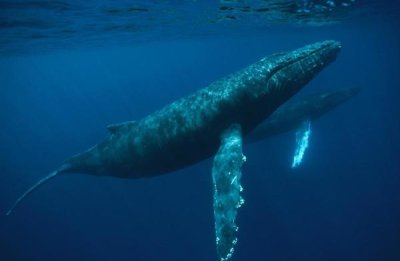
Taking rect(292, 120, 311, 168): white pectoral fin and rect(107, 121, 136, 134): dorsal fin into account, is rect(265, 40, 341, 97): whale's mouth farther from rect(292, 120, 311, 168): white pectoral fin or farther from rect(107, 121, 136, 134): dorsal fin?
rect(292, 120, 311, 168): white pectoral fin

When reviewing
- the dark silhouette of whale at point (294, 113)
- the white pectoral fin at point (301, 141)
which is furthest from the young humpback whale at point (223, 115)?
the dark silhouette of whale at point (294, 113)

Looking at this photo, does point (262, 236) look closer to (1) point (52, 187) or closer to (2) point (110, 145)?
(2) point (110, 145)

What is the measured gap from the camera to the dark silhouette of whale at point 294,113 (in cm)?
1925

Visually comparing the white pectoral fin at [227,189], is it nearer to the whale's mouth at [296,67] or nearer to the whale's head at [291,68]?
the whale's head at [291,68]

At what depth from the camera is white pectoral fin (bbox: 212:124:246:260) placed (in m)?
7.52

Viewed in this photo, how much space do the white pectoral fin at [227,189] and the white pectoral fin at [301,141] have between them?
7034 millimetres

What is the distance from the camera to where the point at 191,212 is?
989 inches

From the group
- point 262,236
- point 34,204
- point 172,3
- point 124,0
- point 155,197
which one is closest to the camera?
point 124,0

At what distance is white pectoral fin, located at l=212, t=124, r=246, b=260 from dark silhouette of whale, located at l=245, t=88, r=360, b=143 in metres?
10.0

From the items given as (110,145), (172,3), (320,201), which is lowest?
(320,201)

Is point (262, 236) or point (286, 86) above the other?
point (286, 86)

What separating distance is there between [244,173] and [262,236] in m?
5.03

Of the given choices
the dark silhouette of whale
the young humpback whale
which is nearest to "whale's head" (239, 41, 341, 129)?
the young humpback whale

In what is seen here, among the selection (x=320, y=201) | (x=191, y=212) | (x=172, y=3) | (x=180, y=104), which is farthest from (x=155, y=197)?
(x=180, y=104)
